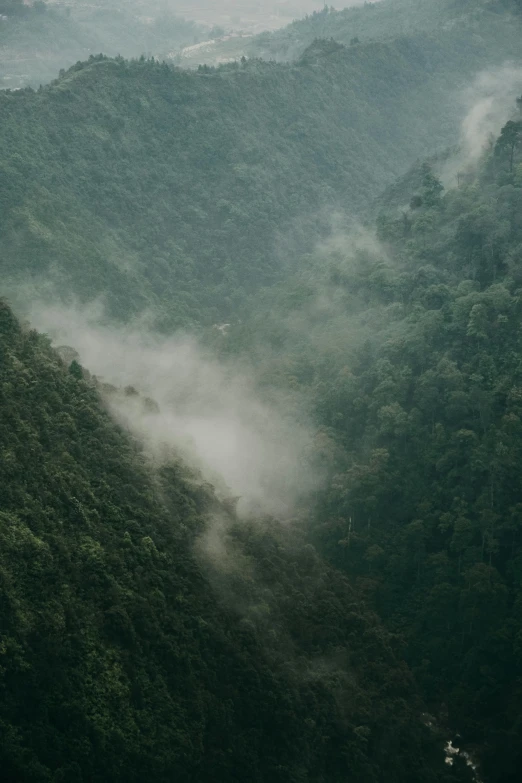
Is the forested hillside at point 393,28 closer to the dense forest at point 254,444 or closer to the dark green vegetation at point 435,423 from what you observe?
the dense forest at point 254,444

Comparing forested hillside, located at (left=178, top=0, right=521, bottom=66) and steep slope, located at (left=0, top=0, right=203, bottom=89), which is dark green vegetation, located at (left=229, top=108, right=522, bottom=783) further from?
steep slope, located at (left=0, top=0, right=203, bottom=89)

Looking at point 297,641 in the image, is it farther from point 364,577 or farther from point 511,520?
point 511,520

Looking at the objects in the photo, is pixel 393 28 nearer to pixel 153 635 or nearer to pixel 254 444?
pixel 254 444

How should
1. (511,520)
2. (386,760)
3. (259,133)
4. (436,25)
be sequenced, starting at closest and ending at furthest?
(386,760), (511,520), (259,133), (436,25)

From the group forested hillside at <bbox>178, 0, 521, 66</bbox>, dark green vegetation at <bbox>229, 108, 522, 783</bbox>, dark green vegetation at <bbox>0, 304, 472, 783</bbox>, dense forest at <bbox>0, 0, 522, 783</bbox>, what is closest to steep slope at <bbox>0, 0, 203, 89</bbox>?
forested hillside at <bbox>178, 0, 521, 66</bbox>

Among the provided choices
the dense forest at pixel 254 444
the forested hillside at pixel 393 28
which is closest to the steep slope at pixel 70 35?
the forested hillside at pixel 393 28

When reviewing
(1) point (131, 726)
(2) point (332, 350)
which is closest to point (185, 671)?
(1) point (131, 726)
